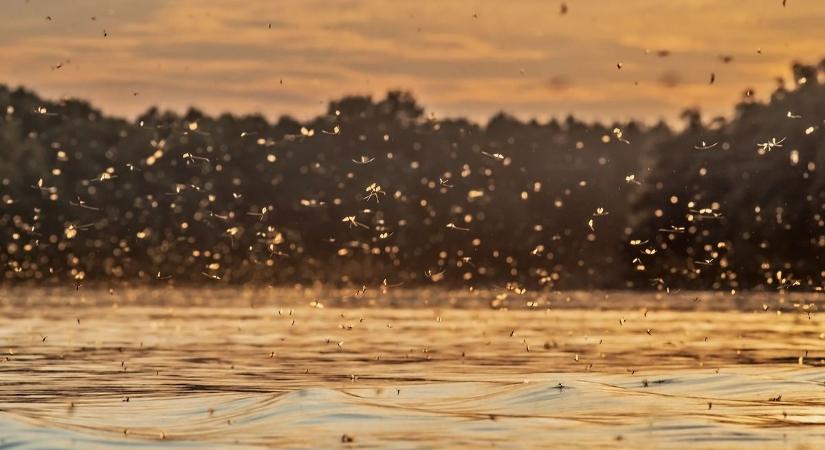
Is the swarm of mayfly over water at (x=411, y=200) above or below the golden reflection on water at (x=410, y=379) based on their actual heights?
above

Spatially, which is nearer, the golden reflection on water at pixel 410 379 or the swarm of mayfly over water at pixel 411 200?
the golden reflection on water at pixel 410 379

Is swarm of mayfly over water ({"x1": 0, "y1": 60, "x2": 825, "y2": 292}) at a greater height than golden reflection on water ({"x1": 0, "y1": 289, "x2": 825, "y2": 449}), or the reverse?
swarm of mayfly over water ({"x1": 0, "y1": 60, "x2": 825, "y2": 292})

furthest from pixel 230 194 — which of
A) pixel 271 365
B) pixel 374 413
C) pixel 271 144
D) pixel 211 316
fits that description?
pixel 374 413

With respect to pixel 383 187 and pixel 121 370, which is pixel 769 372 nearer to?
pixel 121 370

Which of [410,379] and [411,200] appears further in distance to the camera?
[411,200]

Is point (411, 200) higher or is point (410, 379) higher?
point (411, 200)
